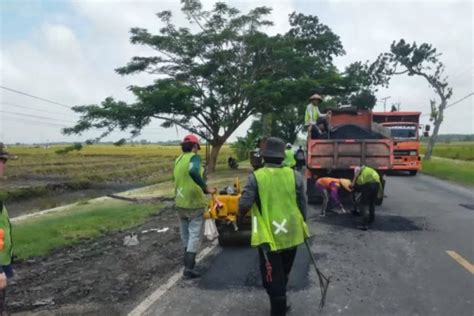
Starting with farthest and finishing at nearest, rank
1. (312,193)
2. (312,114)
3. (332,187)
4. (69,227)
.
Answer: (312,193)
(312,114)
(332,187)
(69,227)

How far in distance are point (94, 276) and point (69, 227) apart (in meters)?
4.29

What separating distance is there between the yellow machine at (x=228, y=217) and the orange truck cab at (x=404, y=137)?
1600 centimetres

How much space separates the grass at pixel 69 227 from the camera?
8.72 metres

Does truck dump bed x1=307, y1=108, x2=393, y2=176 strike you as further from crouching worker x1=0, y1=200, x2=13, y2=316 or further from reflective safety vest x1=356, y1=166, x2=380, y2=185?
crouching worker x1=0, y1=200, x2=13, y2=316

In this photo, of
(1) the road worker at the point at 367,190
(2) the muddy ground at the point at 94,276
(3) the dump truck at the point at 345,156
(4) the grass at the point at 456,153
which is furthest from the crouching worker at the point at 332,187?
(4) the grass at the point at 456,153

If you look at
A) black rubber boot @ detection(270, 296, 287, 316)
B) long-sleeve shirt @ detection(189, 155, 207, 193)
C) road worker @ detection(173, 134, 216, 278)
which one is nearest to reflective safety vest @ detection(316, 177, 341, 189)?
road worker @ detection(173, 134, 216, 278)

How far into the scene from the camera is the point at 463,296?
5.44 meters

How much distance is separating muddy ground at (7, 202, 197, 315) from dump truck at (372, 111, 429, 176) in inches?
644

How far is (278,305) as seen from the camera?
464cm

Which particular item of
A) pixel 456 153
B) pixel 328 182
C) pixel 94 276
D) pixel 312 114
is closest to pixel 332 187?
pixel 328 182

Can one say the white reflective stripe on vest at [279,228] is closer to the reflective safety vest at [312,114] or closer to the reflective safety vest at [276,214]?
the reflective safety vest at [276,214]

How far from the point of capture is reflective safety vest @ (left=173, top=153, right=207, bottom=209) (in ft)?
21.9

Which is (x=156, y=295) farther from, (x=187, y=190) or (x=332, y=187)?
(x=332, y=187)

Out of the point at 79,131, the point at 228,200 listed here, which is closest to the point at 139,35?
the point at 79,131
